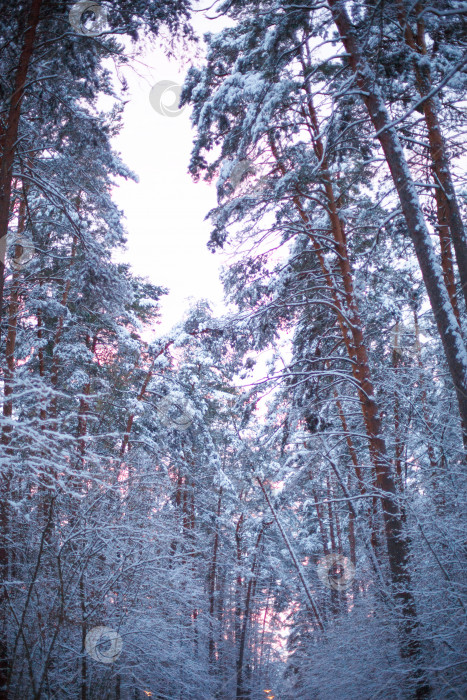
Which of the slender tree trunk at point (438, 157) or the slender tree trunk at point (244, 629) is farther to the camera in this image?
the slender tree trunk at point (244, 629)

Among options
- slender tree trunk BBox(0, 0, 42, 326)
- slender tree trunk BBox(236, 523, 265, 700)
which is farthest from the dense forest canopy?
slender tree trunk BBox(236, 523, 265, 700)

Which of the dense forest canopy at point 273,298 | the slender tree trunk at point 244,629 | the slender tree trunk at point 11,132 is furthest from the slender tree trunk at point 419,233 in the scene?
the slender tree trunk at point 244,629

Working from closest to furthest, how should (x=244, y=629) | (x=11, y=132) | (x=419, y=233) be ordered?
(x=11, y=132) → (x=419, y=233) → (x=244, y=629)

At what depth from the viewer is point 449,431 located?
760 cm

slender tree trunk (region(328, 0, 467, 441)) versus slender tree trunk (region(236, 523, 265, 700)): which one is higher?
slender tree trunk (region(328, 0, 467, 441))

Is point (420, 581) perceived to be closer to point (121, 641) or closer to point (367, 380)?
point (367, 380)

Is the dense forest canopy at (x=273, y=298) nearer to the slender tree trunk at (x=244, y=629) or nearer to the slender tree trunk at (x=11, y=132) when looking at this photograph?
the slender tree trunk at (x=11, y=132)

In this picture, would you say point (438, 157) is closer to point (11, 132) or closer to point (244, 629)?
point (11, 132)

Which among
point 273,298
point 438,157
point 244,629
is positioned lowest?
point 244,629

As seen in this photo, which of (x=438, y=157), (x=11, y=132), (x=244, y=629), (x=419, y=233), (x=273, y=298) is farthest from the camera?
(x=244, y=629)

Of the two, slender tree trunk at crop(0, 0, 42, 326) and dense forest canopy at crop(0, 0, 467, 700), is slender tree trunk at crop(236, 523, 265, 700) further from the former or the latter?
slender tree trunk at crop(0, 0, 42, 326)

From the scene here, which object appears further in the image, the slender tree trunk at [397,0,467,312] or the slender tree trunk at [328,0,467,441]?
the slender tree trunk at [397,0,467,312]

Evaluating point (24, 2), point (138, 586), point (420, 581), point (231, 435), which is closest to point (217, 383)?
point (231, 435)

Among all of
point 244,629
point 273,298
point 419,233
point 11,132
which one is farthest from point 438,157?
point 244,629
